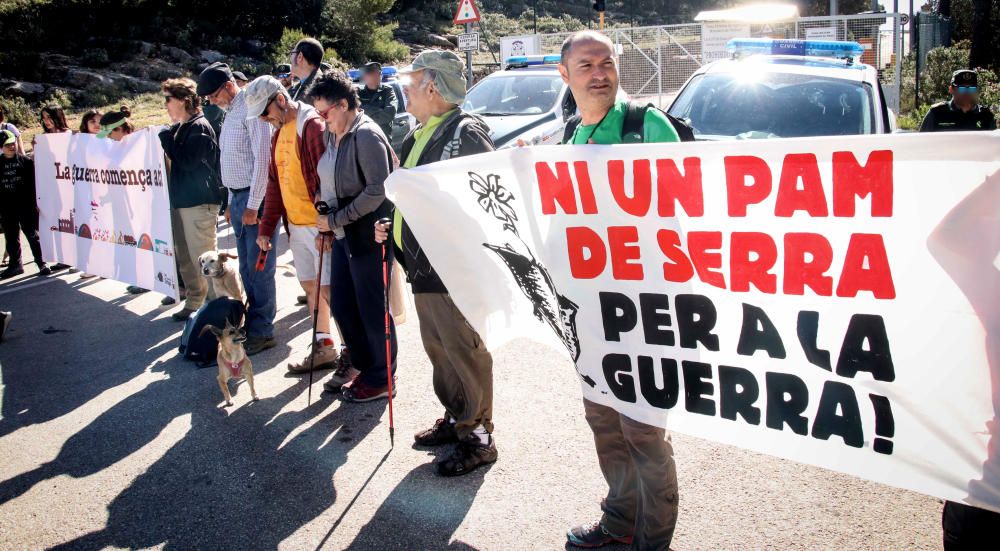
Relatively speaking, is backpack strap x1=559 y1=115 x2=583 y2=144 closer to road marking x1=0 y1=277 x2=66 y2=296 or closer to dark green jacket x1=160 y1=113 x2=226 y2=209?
dark green jacket x1=160 y1=113 x2=226 y2=209

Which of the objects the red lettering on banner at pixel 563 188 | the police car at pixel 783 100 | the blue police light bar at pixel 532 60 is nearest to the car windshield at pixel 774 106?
the police car at pixel 783 100

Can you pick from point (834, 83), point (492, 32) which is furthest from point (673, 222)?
point (492, 32)

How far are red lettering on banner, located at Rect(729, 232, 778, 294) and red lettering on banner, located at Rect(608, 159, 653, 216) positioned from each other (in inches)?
13.8

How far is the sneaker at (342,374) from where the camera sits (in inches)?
201

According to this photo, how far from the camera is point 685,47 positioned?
19875mm

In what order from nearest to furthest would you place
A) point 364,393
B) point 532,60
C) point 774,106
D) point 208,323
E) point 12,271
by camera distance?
1. point 364,393
2. point 208,323
3. point 774,106
4. point 12,271
5. point 532,60

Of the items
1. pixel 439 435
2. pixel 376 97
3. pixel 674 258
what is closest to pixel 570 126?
pixel 674 258

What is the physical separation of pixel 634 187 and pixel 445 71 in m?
1.46

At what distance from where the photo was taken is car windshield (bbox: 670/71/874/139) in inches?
245

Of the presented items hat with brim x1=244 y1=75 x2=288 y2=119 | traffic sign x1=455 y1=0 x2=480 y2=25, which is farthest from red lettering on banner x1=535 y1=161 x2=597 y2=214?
traffic sign x1=455 y1=0 x2=480 y2=25

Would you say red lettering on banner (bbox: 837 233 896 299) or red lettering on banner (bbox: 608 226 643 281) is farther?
red lettering on banner (bbox: 608 226 643 281)

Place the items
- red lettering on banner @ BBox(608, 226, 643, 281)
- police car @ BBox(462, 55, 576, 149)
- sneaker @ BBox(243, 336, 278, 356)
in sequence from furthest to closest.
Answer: police car @ BBox(462, 55, 576, 149), sneaker @ BBox(243, 336, 278, 356), red lettering on banner @ BBox(608, 226, 643, 281)

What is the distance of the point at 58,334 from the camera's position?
679 centimetres

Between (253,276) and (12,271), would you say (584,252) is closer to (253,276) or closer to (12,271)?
(253,276)
